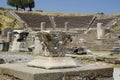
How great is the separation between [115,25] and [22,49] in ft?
113

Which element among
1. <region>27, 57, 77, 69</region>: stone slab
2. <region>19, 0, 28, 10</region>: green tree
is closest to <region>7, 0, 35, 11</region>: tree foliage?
<region>19, 0, 28, 10</region>: green tree

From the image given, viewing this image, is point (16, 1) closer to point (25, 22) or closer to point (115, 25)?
point (25, 22)

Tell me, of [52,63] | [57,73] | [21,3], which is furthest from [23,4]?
Result: [57,73]

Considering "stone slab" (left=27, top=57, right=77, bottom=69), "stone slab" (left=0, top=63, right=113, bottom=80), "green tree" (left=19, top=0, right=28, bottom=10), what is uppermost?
"green tree" (left=19, top=0, right=28, bottom=10)

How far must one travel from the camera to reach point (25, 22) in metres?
64.8

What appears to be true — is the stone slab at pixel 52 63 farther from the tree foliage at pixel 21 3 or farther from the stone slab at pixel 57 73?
the tree foliage at pixel 21 3

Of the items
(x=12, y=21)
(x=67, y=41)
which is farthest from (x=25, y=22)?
(x=67, y=41)

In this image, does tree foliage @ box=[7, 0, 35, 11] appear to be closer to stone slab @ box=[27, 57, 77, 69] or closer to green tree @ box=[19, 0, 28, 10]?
green tree @ box=[19, 0, 28, 10]

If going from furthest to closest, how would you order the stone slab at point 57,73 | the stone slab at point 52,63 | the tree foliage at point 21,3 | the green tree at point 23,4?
the green tree at point 23,4 < the tree foliage at point 21,3 < the stone slab at point 52,63 < the stone slab at point 57,73

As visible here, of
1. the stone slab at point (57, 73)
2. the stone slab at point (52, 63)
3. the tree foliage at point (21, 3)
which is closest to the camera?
the stone slab at point (57, 73)

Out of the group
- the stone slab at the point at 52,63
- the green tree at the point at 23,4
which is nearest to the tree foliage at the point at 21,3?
the green tree at the point at 23,4

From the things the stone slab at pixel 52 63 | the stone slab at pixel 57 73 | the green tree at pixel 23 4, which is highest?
the green tree at pixel 23 4

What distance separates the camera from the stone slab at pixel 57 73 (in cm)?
570

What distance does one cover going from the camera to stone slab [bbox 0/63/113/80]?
5695mm
